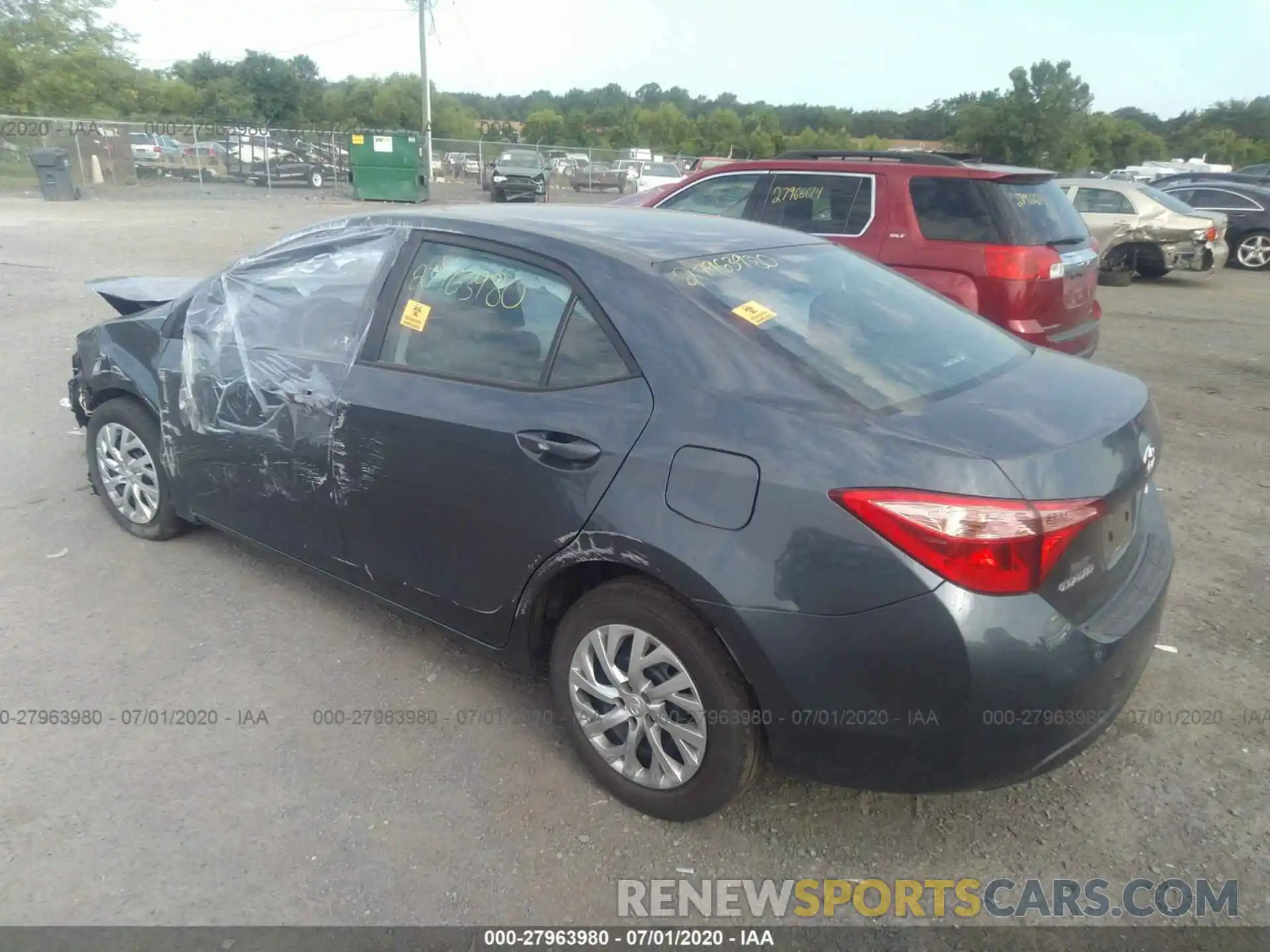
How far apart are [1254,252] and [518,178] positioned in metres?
19.2

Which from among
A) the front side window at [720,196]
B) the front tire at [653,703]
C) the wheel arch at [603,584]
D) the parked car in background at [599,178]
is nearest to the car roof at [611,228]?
the wheel arch at [603,584]

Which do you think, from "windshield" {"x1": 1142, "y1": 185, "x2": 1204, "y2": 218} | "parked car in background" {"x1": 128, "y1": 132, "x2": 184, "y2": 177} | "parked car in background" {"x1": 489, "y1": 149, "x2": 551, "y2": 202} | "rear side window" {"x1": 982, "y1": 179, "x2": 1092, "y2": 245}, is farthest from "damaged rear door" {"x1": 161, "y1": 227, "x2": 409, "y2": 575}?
"parked car in background" {"x1": 128, "y1": 132, "x2": 184, "y2": 177}

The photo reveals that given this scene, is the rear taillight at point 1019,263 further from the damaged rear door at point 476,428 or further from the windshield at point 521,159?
the windshield at point 521,159

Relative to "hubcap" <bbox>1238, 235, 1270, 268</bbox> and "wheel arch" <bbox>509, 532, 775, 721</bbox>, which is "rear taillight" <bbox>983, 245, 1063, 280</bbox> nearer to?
"wheel arch" <bbox>509, 532, 775, 721</bbox>

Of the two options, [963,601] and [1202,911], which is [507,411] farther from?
[1202,911]

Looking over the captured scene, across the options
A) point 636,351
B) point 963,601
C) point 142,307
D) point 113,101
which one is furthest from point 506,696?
point 113,101

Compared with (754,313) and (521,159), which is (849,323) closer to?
(754,313)

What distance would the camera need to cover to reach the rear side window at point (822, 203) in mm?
6711

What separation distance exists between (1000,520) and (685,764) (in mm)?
1106

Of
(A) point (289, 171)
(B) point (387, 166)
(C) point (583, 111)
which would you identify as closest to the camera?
(B) point (387, 166)

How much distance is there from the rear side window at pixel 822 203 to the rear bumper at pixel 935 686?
4.77m

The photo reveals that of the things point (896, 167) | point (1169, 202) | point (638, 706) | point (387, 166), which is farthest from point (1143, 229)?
point (387, 166)

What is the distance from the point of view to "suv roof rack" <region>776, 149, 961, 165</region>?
671 cm

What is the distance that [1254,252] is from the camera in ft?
55.2
